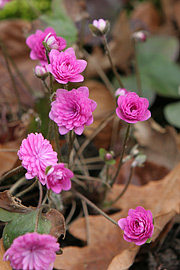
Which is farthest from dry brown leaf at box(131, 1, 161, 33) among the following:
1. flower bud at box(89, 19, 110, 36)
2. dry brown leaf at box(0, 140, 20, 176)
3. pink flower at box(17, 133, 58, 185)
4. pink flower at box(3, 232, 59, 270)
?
pink flower at box(3, 232, 59, 270)

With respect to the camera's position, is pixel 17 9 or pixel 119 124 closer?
pixel 119 124

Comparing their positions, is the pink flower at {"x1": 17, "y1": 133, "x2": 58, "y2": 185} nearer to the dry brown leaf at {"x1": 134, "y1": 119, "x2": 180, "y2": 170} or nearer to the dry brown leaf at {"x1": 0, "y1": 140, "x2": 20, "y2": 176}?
the dry brown leaf at {"x1": 0, "y1": 140, "x2": 20, "y2": 176}

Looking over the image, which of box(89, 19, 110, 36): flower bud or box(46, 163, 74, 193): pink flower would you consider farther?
box(89, 19, 110, 36): flower bud

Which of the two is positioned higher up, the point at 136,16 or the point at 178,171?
the point at 136,16

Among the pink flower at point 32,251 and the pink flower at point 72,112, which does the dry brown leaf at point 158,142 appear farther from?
the pink flower at point 32,251

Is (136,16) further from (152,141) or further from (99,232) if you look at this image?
(99,232)

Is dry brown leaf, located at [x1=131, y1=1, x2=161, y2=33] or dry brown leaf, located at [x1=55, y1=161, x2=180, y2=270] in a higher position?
dry brown leaf, located at [x1=131, y1=1, x2=161, y2=33]

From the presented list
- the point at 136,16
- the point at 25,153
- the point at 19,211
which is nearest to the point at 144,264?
the point at 19,211

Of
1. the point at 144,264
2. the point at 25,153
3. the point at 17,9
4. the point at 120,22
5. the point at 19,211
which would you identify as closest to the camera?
the point at 25,153
